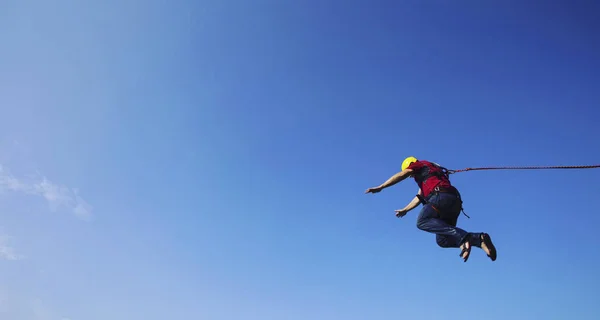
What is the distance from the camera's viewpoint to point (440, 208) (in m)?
6.00

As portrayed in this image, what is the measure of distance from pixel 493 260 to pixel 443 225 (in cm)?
94

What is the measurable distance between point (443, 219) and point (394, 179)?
3.74ft

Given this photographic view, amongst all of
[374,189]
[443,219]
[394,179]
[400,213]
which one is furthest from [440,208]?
[400,213]

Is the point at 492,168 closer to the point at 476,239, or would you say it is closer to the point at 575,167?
the point at 575,167

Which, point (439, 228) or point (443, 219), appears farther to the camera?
point (443, 219)

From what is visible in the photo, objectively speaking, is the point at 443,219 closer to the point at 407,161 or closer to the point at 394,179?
the point at 394,179

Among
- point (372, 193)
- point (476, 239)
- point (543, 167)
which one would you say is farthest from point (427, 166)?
point (543, 167)

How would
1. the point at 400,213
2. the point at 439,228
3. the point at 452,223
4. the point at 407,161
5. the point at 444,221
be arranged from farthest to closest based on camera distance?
the point at 400,213, the point at 407,161, the point at 452,223, the point at 444,221, the point at 439,228

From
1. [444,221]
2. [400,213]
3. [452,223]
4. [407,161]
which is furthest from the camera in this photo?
[400,213]

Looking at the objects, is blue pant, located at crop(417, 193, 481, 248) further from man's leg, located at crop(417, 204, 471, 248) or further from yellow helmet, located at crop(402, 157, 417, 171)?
yellow helmet, located at crop(402, 157, 417, 171)

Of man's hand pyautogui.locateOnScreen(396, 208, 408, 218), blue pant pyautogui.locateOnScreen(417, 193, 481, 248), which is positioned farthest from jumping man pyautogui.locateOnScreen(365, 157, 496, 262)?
man's hand pyautogui.locateOnScreen(396, 208, 408, 218)

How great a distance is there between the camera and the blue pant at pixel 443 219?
5789 mm

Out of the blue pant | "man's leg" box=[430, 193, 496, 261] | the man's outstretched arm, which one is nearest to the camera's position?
"man's leg" box=[430, 193, 496, 261]

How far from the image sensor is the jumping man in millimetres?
5469
